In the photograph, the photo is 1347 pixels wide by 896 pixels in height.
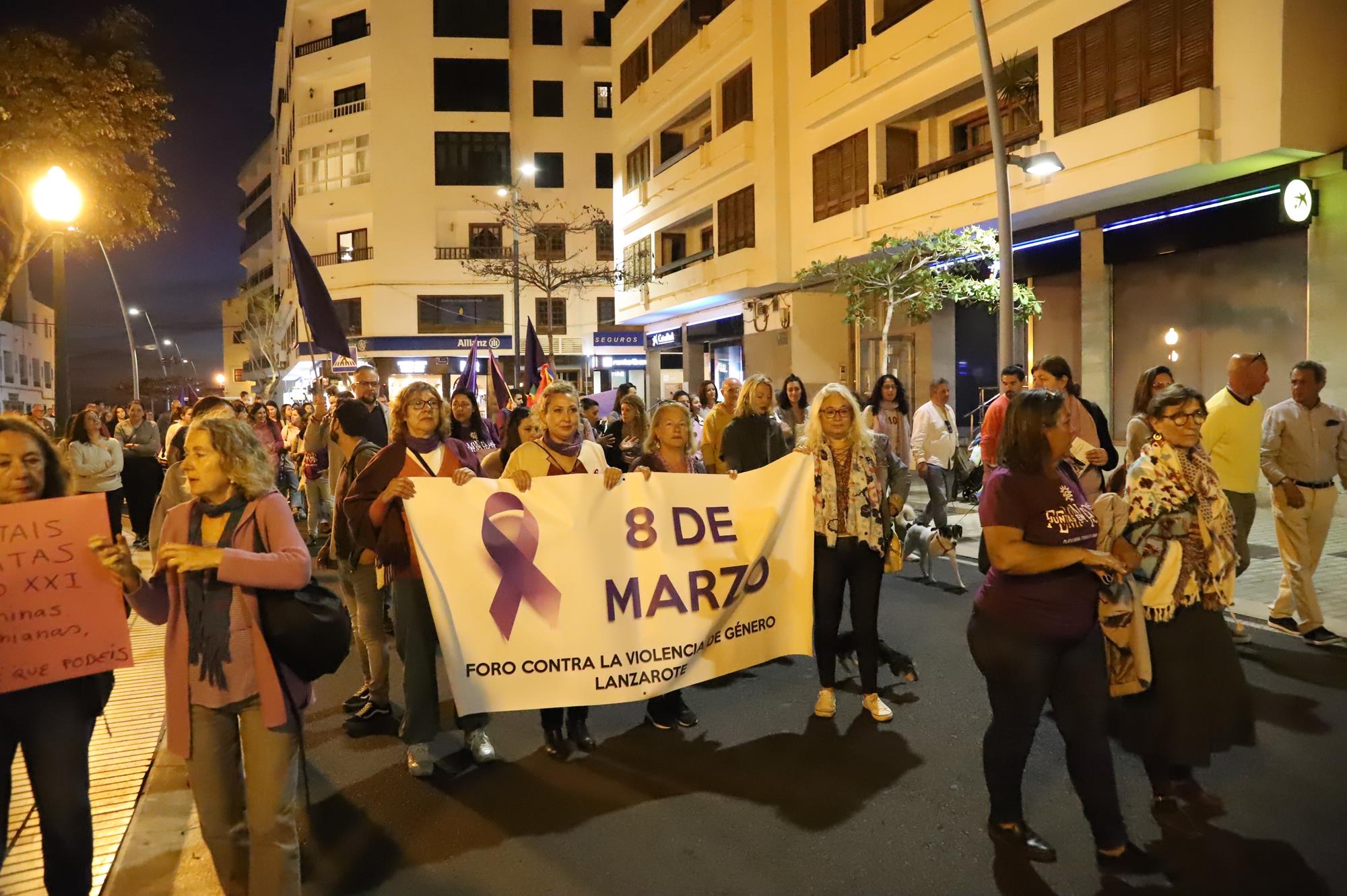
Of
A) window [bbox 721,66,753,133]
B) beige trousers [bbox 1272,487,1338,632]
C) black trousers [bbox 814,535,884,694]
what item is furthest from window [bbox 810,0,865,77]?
black trousers [bbox 814,535,884,694]

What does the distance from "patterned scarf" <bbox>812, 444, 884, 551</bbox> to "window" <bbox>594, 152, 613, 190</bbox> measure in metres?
44.0

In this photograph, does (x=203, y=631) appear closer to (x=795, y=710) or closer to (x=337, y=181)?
(x=795, y=710)

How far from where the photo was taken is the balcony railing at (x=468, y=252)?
4512 centimetres

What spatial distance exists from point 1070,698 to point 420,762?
10.3 feet

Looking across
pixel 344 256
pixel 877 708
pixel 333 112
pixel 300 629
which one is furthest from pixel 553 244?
pixel 300 629

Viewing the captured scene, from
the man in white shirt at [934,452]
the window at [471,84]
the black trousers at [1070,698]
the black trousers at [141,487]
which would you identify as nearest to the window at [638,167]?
the window at [471,84]

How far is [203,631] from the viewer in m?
3.11

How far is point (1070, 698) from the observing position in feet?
11.7

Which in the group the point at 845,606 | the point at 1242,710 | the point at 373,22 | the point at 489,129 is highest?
the point at 373,22

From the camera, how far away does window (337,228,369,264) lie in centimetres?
4497

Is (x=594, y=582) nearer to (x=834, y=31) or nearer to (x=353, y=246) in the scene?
(x=834, y=31)

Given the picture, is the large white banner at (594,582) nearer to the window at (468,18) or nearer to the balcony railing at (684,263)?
the balcony railing at (684,263)

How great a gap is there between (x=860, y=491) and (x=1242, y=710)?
6.94 feet

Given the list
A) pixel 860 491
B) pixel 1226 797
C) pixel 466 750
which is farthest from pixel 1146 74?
pixel 466 750
